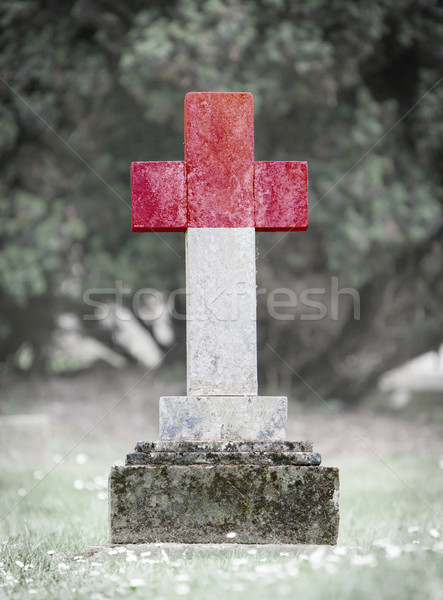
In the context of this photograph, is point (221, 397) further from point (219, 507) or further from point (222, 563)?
point (222, 563)

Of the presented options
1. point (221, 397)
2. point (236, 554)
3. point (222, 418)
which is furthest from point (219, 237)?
point (236, 554)

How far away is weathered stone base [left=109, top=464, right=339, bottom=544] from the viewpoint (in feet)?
10.8

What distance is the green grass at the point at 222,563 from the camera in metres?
2.53

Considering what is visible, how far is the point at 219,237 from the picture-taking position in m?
3.73

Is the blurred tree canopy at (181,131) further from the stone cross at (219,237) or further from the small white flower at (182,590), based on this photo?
the small white flower at (182,590)

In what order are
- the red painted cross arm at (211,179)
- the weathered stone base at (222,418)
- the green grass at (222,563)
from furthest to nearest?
the red painted cross arm at (211,179) → the weathered stone base at (222,418) → the green grass at (222,563)

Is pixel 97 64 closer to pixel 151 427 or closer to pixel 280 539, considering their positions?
pixel 151 427

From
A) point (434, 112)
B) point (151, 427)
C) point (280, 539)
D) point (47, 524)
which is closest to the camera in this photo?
point (280, 539)

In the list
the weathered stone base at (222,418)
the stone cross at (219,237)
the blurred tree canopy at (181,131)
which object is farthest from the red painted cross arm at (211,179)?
the blurred tree canopy at (181,131)

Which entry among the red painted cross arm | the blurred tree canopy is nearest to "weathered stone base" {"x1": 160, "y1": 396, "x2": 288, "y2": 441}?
the red painted cross arm

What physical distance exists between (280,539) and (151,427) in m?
6.16

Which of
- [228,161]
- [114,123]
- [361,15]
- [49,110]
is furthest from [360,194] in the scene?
[228,161]

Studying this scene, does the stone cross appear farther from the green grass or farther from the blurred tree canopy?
the blurred tree canopy

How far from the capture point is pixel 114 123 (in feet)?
29.6
